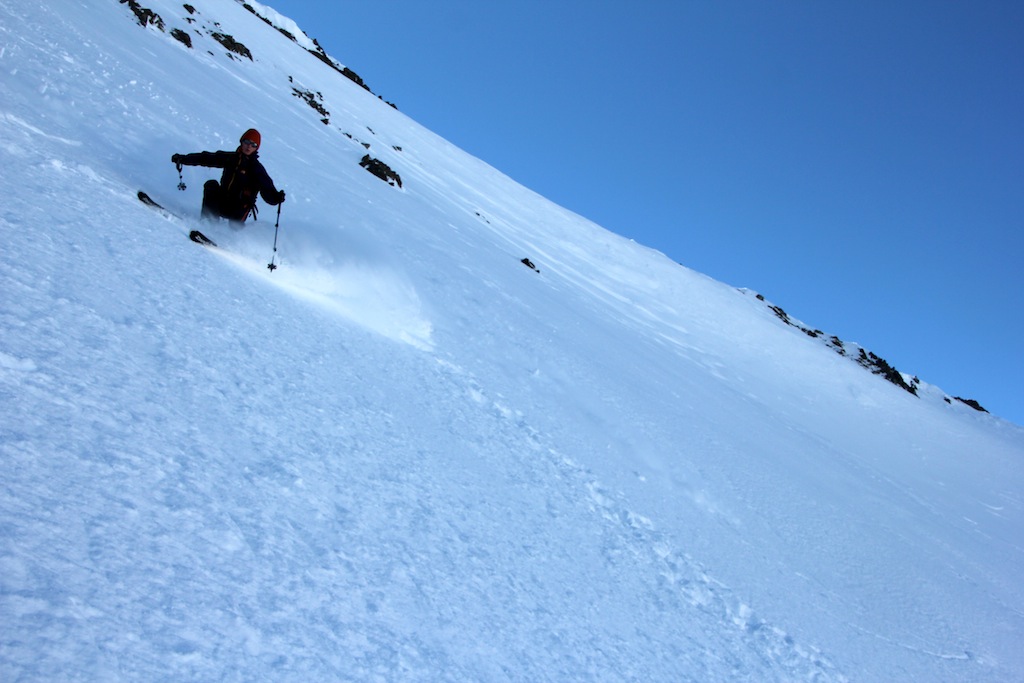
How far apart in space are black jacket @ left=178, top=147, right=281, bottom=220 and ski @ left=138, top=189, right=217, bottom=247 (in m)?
0.67

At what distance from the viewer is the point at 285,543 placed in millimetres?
2543

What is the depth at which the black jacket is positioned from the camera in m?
6.17

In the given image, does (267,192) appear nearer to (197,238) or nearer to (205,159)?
(205,159)

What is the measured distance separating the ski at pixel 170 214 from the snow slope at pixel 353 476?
15 centimetres

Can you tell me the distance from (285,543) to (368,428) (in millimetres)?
1398

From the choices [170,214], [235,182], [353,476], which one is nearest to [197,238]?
[170,214]

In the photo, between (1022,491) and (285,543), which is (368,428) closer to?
(285,543)

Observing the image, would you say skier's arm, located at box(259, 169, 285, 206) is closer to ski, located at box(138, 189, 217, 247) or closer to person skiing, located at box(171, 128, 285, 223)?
person skiing, located at box(171, 128, 285, 223)

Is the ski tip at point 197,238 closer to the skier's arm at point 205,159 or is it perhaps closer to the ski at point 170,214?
the ski at point 170,214

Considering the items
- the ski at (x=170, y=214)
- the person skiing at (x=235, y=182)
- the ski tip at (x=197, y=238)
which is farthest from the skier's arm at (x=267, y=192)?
the ski tip at (x=197, y=238)

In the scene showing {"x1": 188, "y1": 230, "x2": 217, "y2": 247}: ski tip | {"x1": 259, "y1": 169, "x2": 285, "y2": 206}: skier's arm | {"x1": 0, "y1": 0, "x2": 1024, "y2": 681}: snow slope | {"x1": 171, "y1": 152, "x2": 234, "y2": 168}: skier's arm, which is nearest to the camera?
{"x1": 0, "y1": 0, "x2": 1024, "y2": 681}: snow slope

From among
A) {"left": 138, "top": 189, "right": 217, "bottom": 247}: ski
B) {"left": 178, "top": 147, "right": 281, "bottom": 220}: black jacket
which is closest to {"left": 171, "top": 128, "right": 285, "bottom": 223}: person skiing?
{"left": 178, "top": 147, "right": 281, "bottom": 220}: black jacket

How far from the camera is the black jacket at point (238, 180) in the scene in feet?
20.2

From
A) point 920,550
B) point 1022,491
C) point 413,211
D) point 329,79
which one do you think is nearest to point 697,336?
point 1022,491
